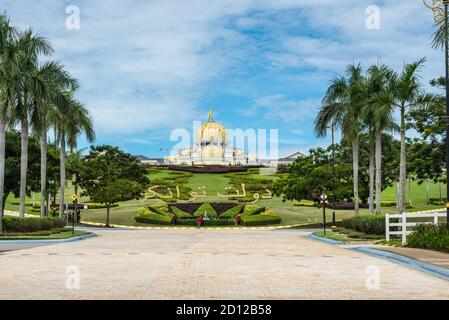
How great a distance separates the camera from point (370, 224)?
31.9 m

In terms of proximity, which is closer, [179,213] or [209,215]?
[179,213]

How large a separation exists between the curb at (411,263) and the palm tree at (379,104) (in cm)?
1268

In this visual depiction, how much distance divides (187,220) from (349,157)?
67.5 feet

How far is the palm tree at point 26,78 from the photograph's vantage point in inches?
1265

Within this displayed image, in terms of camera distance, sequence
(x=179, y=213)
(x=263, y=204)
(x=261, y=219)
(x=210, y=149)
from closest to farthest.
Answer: (x=261, y=219)
(x=179, y=213)
(x=263, y=204)
(x=210, y=149)

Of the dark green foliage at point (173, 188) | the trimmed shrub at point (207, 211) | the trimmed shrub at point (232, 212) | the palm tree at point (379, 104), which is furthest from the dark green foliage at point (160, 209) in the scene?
the palm tree at point (379, 104)

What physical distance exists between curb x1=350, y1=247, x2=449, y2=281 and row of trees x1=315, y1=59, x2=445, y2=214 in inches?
434

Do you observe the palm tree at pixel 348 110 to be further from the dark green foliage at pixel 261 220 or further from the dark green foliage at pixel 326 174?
the dark green foliage at pixel 261 220

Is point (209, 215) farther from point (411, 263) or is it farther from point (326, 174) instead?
point (411, 263)

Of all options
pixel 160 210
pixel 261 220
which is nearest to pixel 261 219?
pixel 261 220

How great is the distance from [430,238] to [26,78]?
23.6 meters

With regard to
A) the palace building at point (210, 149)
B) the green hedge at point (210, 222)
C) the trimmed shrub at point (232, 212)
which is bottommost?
the green hedge at point (210, 222)

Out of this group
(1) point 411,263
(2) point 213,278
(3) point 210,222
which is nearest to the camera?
(2) point 213,278

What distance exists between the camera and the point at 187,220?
6200cm
